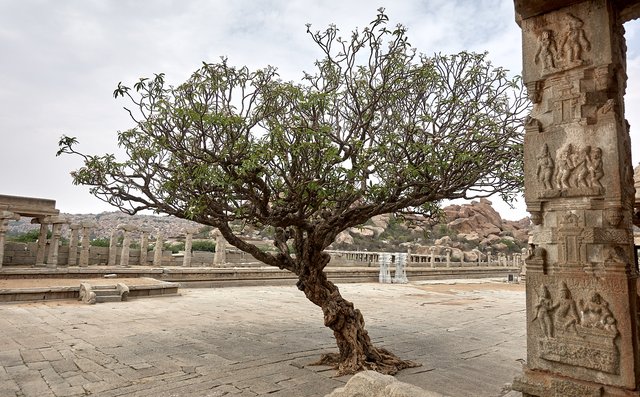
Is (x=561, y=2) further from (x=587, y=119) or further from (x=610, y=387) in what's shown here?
(x=610, y=387)

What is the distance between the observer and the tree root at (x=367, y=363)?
6012 millimetres

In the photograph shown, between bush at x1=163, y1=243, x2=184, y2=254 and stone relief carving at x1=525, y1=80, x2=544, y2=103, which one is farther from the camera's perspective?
bush at x1=163, y1=243, x2=184, y2=254

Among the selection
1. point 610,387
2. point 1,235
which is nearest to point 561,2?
point 610,387

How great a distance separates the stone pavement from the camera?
539cm

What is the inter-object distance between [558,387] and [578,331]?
0.52 meters

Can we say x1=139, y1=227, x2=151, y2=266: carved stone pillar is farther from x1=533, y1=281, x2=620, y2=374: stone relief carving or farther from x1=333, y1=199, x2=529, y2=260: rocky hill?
x1=333, y1=199, x2=529, y2=260: rocky hill

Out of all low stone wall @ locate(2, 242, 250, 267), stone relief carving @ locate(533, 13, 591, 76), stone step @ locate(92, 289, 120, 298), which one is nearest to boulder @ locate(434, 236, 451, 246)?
low stone wall @ locate(2, 242, 250, 267)

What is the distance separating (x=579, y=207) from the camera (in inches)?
141

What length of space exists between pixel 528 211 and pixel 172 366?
5421 mm

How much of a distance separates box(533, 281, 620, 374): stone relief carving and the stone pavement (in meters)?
2.08

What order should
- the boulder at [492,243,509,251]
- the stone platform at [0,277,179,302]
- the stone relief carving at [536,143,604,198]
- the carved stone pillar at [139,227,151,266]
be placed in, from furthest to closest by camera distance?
the boulder at [492,243,509,251]
the carved stone pillar at [139,227,151,266]
the stone platform at [0,277,179,302]
the stone relief carving at [536,143,604,198]

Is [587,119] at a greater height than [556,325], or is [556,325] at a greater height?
[587,119]

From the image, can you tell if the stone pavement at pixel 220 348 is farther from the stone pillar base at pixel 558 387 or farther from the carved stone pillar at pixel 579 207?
Result: the carved stone pillar at pixel 579 207

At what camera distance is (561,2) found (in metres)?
3.77
